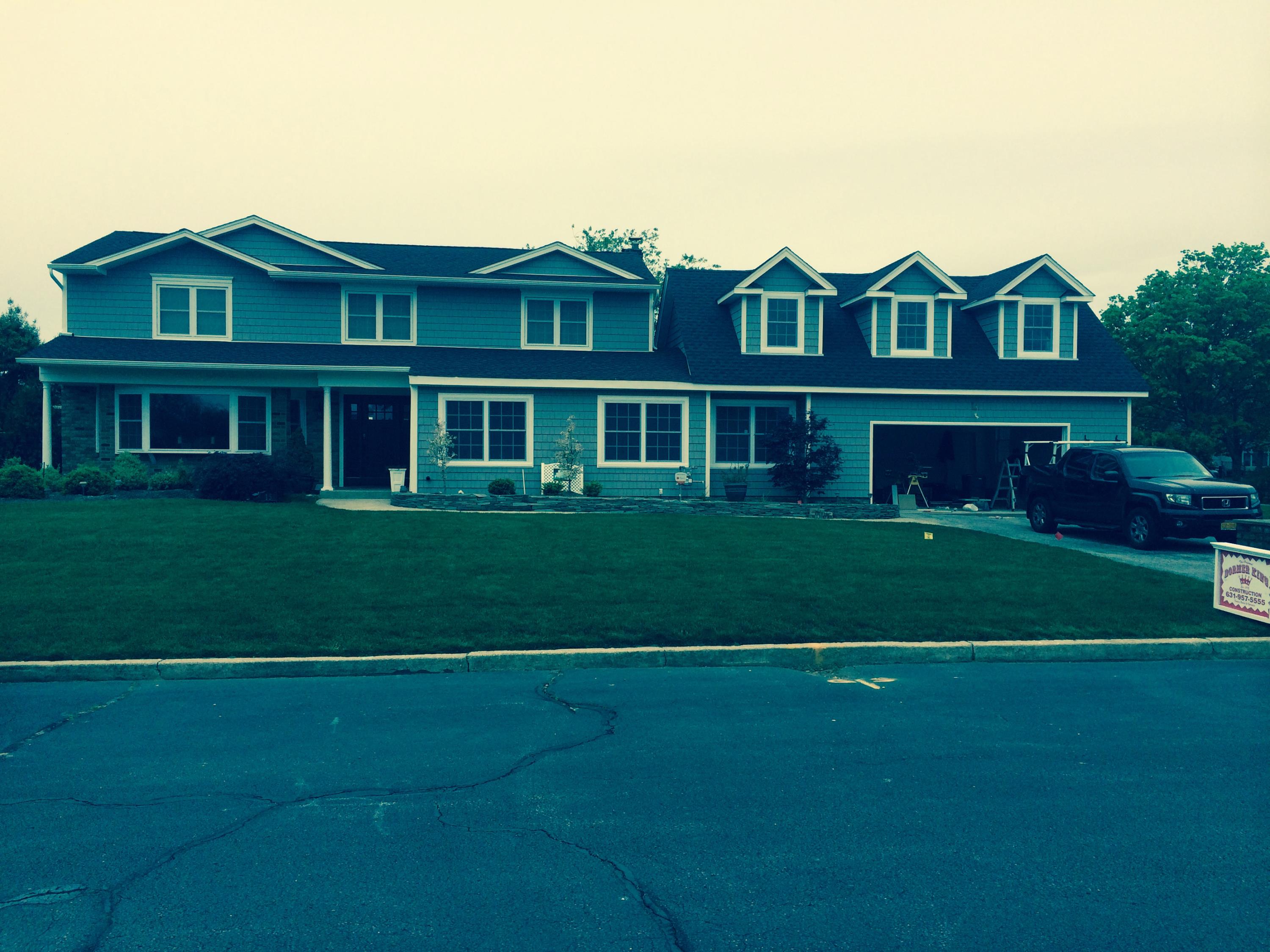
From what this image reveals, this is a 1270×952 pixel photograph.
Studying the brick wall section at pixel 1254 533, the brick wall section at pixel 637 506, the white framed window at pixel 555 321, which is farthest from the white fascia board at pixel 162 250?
the brick wall section at pixel 1254 533

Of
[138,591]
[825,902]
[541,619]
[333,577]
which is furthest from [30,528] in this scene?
[825,902]

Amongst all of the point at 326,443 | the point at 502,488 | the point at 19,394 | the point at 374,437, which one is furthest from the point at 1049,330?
the point at 19,394

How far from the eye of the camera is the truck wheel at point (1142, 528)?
16.2 m

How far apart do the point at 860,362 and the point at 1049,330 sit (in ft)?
20.5

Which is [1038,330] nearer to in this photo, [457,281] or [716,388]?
[716,388]

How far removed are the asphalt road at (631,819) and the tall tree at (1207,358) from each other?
38.8m

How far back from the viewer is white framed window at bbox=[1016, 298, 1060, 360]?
26.8 metres

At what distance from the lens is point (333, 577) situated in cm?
1112

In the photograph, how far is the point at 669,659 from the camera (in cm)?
845

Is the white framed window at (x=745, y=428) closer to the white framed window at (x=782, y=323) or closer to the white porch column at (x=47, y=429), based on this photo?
the white framed window at (x=782, y=323)

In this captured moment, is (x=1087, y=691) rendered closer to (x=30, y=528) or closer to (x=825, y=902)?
(x=825, y=902)

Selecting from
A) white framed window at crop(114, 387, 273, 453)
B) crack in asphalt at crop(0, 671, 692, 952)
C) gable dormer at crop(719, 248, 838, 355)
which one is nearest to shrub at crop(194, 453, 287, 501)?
white framed window at crop(114, 387, 273, 453)

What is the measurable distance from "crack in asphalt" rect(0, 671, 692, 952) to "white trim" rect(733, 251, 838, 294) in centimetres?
1997

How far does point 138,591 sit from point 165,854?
6.86 metres
